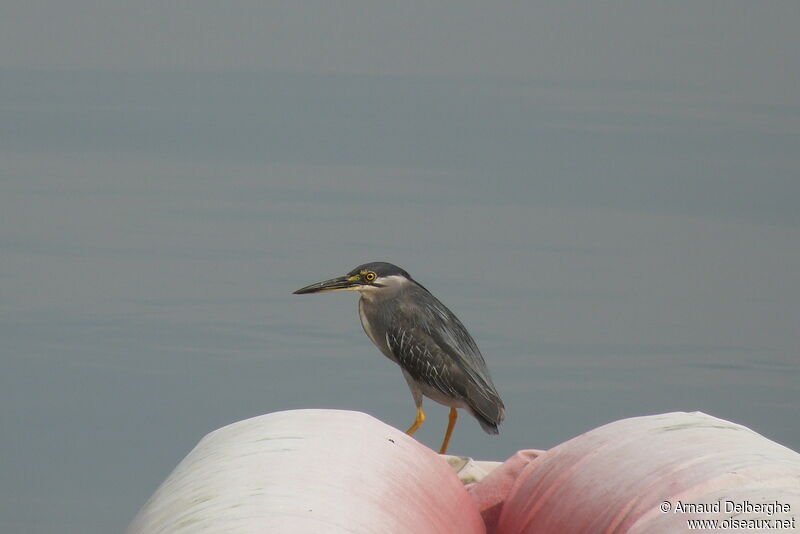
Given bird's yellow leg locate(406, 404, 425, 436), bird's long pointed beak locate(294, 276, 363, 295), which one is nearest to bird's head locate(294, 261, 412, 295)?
bird's long pointed beak locate(294, 276, 363, 295)

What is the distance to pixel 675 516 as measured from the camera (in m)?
1.22

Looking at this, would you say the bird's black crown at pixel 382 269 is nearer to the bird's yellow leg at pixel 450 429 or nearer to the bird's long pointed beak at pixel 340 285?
the bird's long pointed beak at pixel 340 285

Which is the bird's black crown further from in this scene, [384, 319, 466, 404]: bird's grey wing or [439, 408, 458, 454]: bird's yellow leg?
[439, 408, 458, 454]: bird's yellow leg

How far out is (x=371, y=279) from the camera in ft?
9.78

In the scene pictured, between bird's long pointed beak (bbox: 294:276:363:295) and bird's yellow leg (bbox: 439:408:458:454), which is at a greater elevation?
bird's long pointed beak (bbox: 294:276:363:295)

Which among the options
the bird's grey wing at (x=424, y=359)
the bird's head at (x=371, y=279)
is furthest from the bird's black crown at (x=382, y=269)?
the bird's grey wing at (x=424, y=359)

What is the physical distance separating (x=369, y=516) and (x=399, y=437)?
0.24 metres

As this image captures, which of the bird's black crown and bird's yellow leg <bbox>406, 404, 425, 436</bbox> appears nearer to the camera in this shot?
bird's yellow leg <bbox>406, 404, 425, 436</bbox>

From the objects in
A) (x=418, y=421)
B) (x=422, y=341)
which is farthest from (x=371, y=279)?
(x=418, y=421)

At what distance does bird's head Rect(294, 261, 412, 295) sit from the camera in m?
2.98

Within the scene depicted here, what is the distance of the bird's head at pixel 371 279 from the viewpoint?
117 inches

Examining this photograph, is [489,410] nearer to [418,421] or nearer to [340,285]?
[418,421]

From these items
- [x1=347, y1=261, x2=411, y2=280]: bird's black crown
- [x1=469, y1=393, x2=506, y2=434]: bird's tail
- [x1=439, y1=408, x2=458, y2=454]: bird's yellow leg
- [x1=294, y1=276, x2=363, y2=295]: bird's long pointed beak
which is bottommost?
[x1=439, y1=408, x2=458, y2=454]: bird's yellow leg

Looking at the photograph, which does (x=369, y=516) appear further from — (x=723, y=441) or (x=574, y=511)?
(x=723, y=441)
